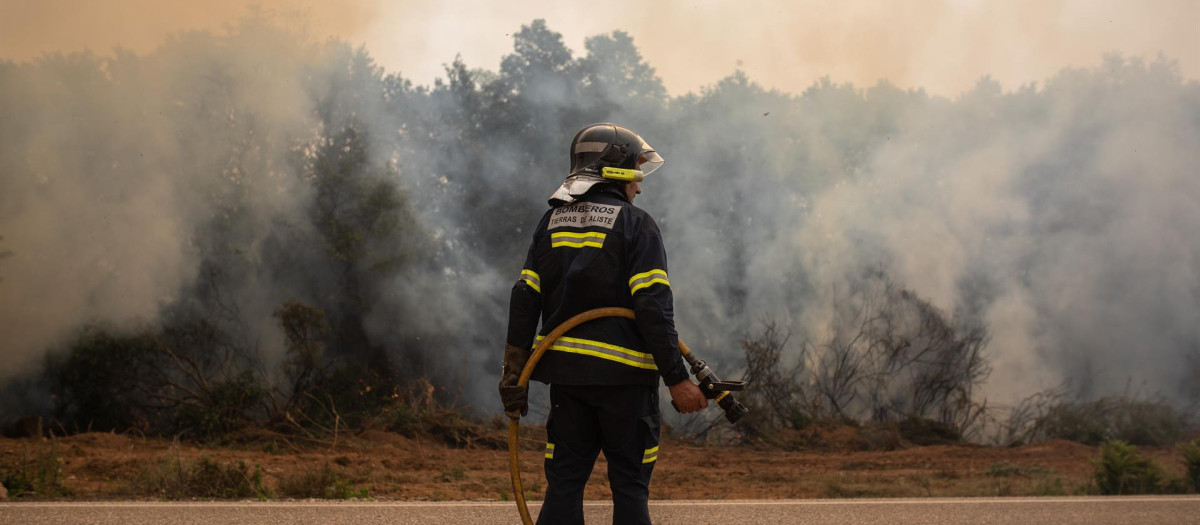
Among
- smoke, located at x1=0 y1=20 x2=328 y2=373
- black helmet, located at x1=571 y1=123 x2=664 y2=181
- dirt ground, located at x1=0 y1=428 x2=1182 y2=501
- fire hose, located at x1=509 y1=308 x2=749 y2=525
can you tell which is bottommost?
dirt ground, located at x1=0 y1=428 x2=1182 y2=501

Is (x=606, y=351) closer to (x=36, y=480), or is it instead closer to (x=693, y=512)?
(x=693, y=512)

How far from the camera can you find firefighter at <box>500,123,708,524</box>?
3393 mm

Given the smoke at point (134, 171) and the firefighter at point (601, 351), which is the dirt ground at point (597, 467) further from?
the firefighter at point (601, 351)

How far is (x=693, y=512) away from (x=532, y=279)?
93.2 inches

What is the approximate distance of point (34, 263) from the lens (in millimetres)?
9719

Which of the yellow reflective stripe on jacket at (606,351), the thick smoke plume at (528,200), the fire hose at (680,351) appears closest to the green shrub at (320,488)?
the fire hose at (680,351)

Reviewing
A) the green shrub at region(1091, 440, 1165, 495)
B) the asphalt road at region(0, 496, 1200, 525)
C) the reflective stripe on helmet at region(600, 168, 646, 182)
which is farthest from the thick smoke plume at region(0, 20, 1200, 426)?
the reflective stripe on helmet at region(600, 168, 646, 182)

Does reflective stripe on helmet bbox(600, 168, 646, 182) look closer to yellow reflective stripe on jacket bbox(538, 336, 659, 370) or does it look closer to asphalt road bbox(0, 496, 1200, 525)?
yellow reflective stripe on jacket bbox(538, 336, 659, 370)

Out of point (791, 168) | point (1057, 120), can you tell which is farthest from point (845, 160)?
point (1057, 120)

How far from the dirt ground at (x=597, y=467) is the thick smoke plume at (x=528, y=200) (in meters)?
1.48

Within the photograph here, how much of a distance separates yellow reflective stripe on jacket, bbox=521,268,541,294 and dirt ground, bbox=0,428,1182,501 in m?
2.69

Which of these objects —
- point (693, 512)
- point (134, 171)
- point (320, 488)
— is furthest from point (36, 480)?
point (134, 171)

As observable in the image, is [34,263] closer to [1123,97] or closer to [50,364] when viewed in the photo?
[50,364]

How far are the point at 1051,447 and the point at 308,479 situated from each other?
7054 millimetres
